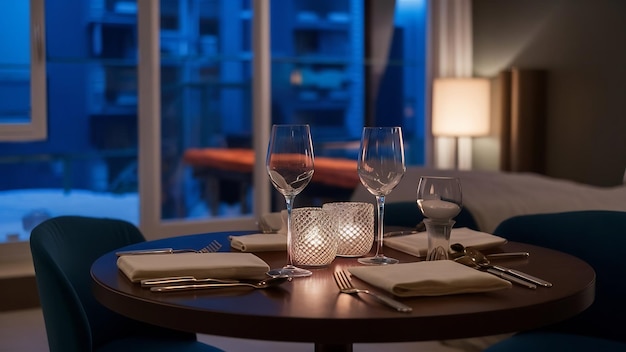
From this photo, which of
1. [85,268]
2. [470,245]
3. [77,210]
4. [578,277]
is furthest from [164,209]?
[578,277]

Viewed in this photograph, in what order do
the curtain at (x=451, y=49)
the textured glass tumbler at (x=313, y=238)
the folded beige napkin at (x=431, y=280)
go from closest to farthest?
1. the folded beige napkin at (x=431, y=280)
2. the textured glass tumbler at (x=313, y=238)
3. the curtain at (x=451, y=49)

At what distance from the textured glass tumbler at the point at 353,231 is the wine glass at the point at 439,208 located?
0.53ft

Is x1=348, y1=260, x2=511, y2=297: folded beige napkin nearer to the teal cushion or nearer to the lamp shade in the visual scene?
the teal cushion

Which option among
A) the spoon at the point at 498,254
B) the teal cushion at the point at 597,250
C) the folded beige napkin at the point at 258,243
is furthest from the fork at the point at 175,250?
the teal cushion at the point at 597,250

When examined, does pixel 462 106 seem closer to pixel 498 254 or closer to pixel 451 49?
→ pixel 451 49

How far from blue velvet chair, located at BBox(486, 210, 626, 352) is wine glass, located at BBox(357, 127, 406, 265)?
1.83 ft

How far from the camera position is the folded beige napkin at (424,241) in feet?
6.08

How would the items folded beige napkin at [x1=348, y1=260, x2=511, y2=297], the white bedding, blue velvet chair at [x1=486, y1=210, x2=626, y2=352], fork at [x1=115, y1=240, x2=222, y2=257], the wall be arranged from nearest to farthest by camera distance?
folded beige napkin at [x1=348, y1=260, x2=511, y2=297] → fork at [x1=115, y1=240, x2=222, y2=257] → blue velvet chair at [x1=486, y1=210, x2=626, y2=352] → the white bedding → the wall

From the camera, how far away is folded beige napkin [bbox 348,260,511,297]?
1.42m

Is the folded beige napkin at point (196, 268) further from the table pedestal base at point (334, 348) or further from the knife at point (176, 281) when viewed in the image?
the table pedestal base at point (334, 348)

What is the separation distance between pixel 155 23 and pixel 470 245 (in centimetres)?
353

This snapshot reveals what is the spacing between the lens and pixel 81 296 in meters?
2.08

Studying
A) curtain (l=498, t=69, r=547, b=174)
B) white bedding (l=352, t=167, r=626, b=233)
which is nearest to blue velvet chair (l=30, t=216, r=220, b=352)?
white bedding (l=352, t=167, r=626, b=233)

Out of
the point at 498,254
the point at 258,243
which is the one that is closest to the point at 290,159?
the point at 258,243
